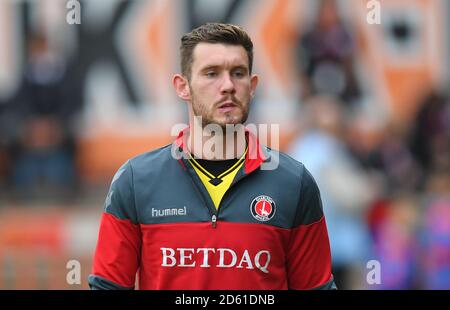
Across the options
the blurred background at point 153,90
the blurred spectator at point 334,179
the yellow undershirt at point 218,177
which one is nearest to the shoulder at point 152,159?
the yellow undershirt at point 218,177

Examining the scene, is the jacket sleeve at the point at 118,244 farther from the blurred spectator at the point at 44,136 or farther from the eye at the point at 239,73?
the blurred spectator at the point at 44,136

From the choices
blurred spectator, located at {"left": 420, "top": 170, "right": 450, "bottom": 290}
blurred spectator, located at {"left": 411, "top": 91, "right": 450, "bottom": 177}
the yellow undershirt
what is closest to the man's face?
the yellow undershirt

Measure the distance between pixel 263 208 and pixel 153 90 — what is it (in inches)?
262

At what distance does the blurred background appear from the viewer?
930 cm

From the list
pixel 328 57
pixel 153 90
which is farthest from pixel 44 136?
pixel 328 57

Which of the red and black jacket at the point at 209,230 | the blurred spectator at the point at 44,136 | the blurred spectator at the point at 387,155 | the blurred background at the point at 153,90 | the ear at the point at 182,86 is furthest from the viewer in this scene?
the blurred spectator at the point at 44,136

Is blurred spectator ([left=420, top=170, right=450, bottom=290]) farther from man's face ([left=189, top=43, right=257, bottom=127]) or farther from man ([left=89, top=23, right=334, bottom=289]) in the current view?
man's face ([left=189, top=43, right=257, bottom=127])

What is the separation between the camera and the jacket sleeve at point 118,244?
10.4 ft

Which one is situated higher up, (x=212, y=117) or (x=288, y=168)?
(x=212, y=117)

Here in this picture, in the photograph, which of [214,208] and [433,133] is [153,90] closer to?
[433,133]

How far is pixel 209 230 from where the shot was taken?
3133 millimetres

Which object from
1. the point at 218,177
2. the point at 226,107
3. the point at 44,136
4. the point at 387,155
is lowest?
the point at 387,155

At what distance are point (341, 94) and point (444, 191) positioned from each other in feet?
5.04

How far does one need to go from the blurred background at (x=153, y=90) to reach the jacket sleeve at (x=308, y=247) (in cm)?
572
